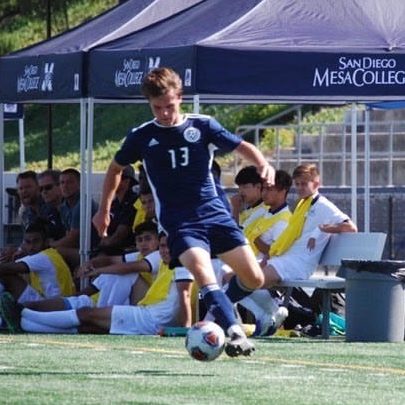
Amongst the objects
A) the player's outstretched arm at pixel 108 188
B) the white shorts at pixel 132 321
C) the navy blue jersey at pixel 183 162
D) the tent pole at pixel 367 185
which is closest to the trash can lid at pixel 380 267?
the white shorts at pixel 132 321

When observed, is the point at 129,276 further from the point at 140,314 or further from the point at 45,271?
the point at 45,271

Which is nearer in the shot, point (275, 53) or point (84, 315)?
point (275, 53)

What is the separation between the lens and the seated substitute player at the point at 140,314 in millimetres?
13375

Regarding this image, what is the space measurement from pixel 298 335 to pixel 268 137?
24661mm

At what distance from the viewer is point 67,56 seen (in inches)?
606

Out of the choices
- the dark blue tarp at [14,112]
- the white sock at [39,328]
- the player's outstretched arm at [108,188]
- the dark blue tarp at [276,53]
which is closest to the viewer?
the player's outstretched arm at [108,188]

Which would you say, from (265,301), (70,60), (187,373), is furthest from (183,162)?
(70,60)

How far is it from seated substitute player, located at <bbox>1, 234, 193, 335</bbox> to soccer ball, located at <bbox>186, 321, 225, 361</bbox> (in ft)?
11.5

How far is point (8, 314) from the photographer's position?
45.7ft

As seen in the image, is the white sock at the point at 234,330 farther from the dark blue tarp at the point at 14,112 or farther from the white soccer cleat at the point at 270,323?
the dark blue tarp at the point at 14,112

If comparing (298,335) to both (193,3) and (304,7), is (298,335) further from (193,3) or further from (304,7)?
(193,3)

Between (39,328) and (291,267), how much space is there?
88.3 inches

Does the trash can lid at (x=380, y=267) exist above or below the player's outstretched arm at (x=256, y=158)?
below

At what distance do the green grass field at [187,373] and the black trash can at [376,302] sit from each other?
0.95ft
